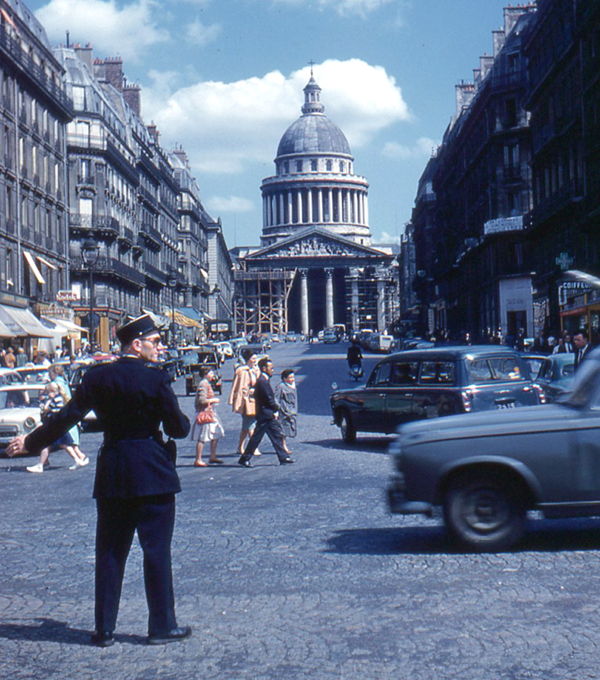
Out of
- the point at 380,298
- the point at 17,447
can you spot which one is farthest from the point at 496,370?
the point at 380,298

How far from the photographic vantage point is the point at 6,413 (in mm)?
20094

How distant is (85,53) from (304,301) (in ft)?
369

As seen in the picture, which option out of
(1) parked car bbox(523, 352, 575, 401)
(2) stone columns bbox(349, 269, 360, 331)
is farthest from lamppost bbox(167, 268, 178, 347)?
(2) stone columns bbox(349, 269, 360, 331)

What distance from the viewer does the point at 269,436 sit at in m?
17.3

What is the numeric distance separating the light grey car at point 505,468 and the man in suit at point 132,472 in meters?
3.18

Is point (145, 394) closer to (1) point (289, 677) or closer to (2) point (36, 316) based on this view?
(1) point (289, 677)

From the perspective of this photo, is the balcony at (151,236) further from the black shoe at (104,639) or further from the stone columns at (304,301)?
the stone columns at (304,301)

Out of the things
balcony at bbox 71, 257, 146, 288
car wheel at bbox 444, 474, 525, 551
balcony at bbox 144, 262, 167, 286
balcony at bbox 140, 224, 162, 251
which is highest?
balcony at bbox 140, 224, 162, 251

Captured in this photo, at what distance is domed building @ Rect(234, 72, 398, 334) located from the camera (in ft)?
586

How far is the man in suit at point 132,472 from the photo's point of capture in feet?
20.9

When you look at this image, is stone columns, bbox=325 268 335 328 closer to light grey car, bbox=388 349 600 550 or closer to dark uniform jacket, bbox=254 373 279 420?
dark uniform jacket, bbox=254 373 279 420

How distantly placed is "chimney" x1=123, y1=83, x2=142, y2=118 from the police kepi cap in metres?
86.1

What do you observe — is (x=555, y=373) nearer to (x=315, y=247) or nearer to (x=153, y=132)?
(x=153, y=132)

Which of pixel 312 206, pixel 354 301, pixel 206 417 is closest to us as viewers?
pixel 206 417
